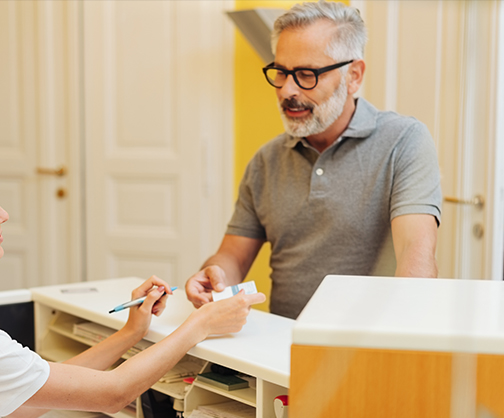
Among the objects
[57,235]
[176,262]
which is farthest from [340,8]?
[57,235]

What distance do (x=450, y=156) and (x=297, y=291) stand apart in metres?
0.92

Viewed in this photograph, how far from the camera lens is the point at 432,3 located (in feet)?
7.19

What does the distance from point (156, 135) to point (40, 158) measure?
0.54 meters

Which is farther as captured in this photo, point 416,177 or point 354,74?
point 354,74

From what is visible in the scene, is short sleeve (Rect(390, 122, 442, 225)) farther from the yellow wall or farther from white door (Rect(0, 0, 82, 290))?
white door (Rect(0, 0, 82, 290))

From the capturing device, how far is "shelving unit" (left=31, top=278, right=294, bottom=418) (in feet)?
2.87

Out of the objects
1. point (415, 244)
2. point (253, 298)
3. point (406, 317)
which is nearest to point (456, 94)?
point (415, 244)

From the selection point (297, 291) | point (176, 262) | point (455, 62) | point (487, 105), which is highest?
point (455, 62)

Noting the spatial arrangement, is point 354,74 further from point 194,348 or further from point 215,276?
point 194,348

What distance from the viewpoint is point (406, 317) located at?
1.80ft

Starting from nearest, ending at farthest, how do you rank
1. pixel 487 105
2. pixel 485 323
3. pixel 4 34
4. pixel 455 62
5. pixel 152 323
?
1. pixel 485 323
2. pixel 152 323
3. pixel 487 105
4. pixel 455 62
5. pixel 4 34

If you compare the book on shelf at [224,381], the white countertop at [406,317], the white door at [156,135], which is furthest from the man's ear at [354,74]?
the white door at [156,135]

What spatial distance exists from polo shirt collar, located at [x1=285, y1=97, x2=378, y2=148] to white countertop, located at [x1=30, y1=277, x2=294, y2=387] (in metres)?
0.48

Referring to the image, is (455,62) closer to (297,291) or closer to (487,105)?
(487,105)
